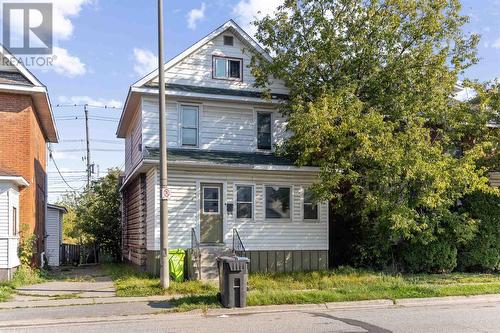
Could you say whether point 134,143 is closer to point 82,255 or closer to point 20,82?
point 20,82

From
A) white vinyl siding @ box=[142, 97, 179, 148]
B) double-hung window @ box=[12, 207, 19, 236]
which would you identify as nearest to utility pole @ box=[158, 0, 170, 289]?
white vinyl siding @ box=[142, 97, 179, 148]

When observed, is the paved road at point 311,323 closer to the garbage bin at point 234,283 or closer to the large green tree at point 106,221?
the garbage bin at point 234,283

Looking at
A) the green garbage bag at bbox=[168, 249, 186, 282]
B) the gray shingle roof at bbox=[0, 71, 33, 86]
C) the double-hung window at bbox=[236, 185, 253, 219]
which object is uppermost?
the gray shingle roof at bbox=[0, 71, 33, 86]

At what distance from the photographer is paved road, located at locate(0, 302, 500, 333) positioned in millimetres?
8938

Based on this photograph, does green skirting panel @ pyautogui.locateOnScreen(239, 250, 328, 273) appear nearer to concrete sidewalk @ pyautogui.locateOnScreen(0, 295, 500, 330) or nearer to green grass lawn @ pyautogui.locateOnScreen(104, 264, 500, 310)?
green grass lawn @ pyautogui.locateOnScreen(104, 264, 500, 310)

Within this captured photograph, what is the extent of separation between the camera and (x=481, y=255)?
17562 millimetres

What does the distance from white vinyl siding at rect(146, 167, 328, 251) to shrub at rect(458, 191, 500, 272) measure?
201 inches

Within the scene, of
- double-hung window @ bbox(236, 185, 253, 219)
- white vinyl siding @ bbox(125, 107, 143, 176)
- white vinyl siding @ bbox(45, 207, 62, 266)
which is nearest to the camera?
double-hung window @ bbox(236, 185, 253, 219)

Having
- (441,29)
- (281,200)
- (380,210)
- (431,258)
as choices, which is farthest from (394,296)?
(441,29)

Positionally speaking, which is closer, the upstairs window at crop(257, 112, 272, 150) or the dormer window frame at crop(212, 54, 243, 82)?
the dormer window frame at crop(212, 54, 243, 82)

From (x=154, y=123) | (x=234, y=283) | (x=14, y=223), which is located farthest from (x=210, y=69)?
(x=234, y=283)

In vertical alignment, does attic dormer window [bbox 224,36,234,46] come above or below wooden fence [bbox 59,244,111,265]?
above

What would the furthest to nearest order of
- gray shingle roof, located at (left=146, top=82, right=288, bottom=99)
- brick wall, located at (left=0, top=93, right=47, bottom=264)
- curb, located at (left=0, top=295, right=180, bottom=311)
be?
gray shingle roof, located at (left=146, top=82, right=288, bottom=99), brick wall, located at (left=0, top=93, right=47, bottom=264), curb, located at (left=0, top=295, right=180, bottom=311)

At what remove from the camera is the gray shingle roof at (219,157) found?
16156 mm
